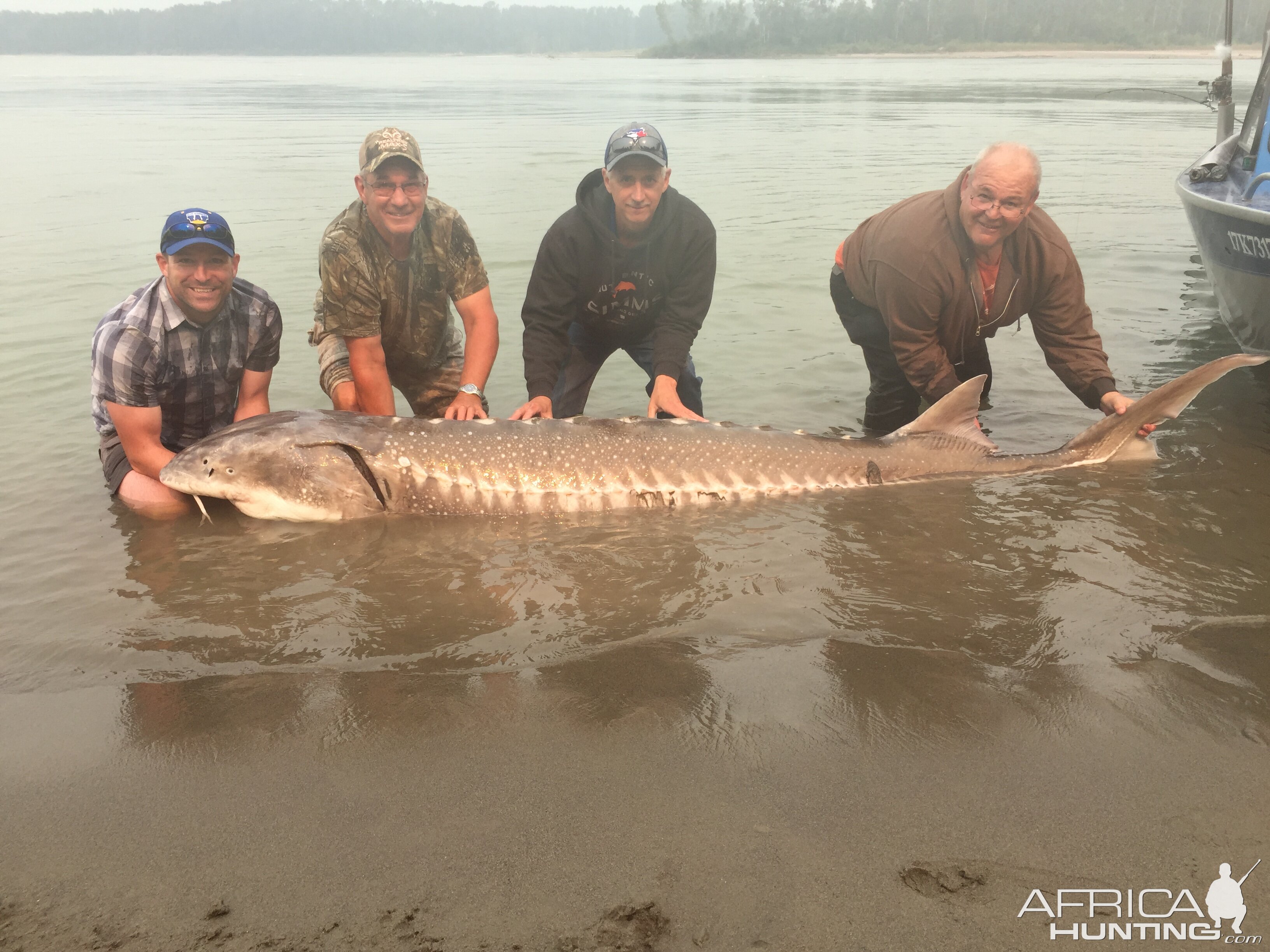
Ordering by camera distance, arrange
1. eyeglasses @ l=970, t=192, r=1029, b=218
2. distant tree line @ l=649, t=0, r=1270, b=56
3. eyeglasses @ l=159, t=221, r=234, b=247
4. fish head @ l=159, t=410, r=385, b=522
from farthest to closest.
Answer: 1. distant tree line @ l=649, t=0, r=1270, b=56
2. eyeglasses @ l=970, t=192, r=1029, b=218
3. fish head @ l=159, t=410, r=385, b=522
4. eyeglasses @ l=159, t=221, r=234, b=247

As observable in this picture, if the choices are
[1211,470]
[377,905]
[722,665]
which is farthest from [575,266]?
[377,905]

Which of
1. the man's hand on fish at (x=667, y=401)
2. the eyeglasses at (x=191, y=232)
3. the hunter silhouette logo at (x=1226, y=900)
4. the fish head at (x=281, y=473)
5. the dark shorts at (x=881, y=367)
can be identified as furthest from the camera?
the dark shorts at (x=881, y=367)

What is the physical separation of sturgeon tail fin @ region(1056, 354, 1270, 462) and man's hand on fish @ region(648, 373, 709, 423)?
201cm

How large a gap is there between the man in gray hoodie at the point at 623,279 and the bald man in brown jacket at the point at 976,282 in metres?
1.02

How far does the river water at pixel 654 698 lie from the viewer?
2.47 meters

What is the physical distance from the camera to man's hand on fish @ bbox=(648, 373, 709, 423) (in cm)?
546

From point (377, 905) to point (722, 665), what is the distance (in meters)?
1.47

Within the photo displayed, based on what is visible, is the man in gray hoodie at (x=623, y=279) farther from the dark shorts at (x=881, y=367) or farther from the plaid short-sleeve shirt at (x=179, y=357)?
the plaid short-sleeve shirt at (x=179, y=357)

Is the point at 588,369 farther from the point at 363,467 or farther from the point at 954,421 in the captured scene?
the point at 954,421

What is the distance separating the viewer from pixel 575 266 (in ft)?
18.6

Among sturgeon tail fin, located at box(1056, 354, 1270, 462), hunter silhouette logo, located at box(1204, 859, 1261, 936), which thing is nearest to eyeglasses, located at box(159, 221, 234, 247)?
hunter silhouette logo, located at box(1204, 859, 1261, 936)

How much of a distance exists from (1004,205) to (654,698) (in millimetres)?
3139

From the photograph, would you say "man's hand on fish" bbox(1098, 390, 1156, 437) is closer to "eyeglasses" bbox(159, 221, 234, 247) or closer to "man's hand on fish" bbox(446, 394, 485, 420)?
"man's hand on fish" bbox(446, 394, 485, 420)

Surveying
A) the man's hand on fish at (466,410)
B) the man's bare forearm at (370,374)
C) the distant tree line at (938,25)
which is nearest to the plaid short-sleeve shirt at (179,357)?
the man's bare forearm at (370,374)
